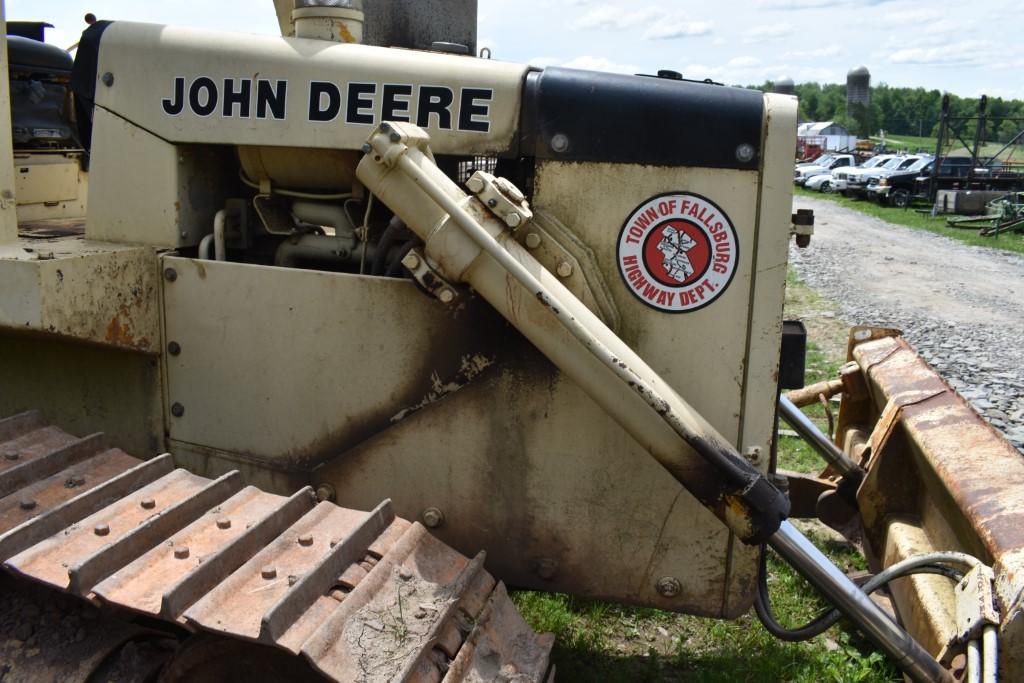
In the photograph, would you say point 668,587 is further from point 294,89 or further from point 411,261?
point 294,89

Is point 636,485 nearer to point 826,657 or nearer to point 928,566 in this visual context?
point 928,566

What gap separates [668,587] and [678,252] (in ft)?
3.00

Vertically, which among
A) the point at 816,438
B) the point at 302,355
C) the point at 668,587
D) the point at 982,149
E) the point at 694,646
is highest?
the point at 982,149

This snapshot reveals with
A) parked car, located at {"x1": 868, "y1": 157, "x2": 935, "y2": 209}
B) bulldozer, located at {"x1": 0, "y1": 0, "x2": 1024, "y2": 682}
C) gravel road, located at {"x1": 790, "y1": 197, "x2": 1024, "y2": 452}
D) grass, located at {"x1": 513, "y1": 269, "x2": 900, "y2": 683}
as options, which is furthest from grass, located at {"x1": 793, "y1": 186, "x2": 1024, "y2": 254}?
bulldozer, located at {"x1": 0, "y1": 0, "x2": 1024, "y2": 682}

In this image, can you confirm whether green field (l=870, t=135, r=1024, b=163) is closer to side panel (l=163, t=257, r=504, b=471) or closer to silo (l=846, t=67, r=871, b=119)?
silo (l=846, t=67, r=871, b=119)

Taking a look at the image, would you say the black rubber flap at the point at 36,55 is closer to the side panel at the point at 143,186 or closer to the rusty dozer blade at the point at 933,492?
the side panel at the point at 143,186

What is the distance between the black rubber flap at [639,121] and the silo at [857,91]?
69.0m

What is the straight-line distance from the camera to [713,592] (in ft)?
8.98

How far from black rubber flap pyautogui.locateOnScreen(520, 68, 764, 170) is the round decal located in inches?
4.8

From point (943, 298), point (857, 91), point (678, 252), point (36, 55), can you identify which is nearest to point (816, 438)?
point (678, 252)

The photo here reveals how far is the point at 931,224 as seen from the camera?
21.8 metres

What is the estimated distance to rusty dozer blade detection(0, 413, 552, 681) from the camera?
1980mm

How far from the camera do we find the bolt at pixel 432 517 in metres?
2.78

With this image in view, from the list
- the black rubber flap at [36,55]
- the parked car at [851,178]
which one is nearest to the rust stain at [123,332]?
the black rubber flap at [36,55]
